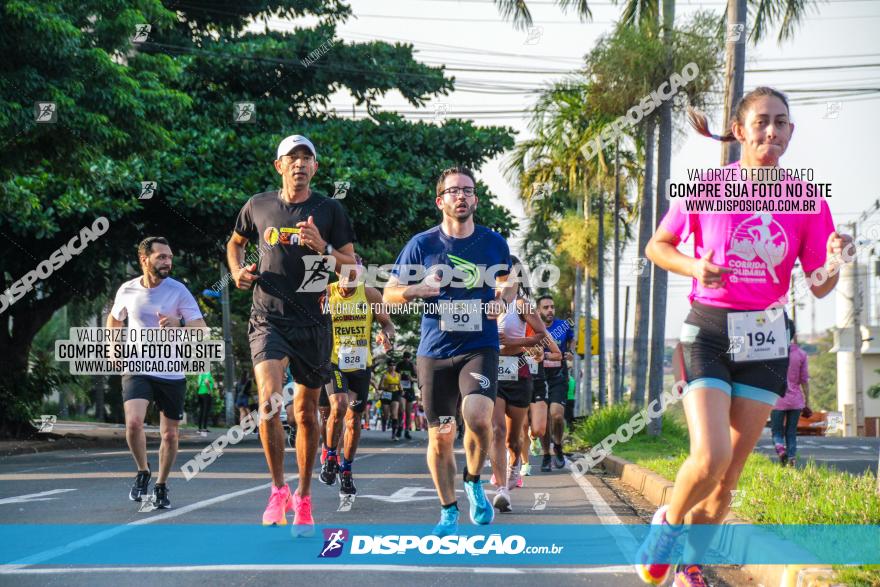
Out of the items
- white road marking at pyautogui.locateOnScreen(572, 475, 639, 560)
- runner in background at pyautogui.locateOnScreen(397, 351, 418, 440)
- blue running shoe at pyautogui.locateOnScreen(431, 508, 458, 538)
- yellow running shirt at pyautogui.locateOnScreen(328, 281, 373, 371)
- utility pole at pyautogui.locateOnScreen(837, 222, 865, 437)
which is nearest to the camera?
blue running shoe at pyautogui.locateOnScreen(431, 508, 458, 538)

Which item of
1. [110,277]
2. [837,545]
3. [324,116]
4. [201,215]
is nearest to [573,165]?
[324,116]

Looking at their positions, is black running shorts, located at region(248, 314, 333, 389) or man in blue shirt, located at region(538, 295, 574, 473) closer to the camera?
black running shorts, located at region(248, 314, 333, 389)

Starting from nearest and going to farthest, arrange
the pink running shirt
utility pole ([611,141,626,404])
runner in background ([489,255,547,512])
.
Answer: the pink running shirt → runner in background ([489,255,547,512]) → utility pole ([611,141,626,404])

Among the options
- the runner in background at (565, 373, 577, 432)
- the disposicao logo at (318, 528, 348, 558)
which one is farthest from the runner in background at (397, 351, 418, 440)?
the disposicao logo at (318, 528, 348, 558)

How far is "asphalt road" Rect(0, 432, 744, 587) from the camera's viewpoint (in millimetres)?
6504

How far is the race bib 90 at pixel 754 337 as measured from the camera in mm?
5547

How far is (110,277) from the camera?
27.9 metres

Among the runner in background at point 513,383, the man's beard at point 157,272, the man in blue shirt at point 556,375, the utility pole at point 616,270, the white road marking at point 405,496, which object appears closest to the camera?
the man's beard at point 157,272

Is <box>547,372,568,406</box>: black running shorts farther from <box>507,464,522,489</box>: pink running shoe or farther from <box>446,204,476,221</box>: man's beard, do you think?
<box>446,204,476,221</box>: man's beard

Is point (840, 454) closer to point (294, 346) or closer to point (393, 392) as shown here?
point (393, 392)

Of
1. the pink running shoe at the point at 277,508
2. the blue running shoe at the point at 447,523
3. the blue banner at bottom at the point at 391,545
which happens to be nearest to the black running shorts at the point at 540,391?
the blue banner at bottom at the point at 391,545

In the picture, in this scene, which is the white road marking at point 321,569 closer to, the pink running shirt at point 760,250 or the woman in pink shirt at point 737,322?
the woman in pink shirt at point 737,322

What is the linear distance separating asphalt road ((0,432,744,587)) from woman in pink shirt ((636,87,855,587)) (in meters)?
1.06

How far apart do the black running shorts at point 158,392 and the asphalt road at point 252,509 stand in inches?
31.3
